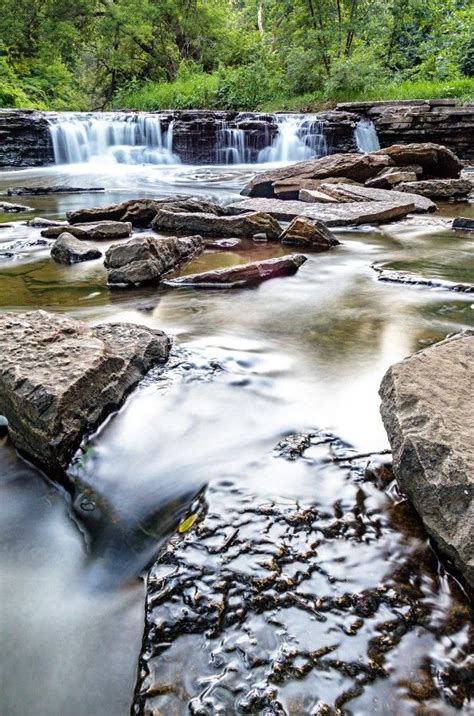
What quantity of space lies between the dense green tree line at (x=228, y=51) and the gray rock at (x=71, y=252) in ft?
47.2

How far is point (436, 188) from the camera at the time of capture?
9.35 m

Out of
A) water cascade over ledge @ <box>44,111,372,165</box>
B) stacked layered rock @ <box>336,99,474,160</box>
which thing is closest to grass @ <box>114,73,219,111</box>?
water cascade over ledge @ <box>44,111,372,165</box>

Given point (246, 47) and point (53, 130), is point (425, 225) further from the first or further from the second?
point (246, 47)

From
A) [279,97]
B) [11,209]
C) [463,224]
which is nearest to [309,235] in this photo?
[463,224]

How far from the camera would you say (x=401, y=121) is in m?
14.0

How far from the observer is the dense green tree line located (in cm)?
1802

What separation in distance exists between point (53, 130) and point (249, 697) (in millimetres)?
17280

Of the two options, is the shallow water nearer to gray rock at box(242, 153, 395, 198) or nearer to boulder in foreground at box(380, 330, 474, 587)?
boulder in foreground at box(380, 330, 474, 587)

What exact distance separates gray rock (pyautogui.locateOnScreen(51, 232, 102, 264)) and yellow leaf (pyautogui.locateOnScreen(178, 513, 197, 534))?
3982 mm

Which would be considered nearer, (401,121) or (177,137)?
(401,121)

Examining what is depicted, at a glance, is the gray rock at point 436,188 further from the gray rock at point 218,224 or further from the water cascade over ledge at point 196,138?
the water cascade over ledge at point 196,138

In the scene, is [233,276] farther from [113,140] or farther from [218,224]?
[113,140]

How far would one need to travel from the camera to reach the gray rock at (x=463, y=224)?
21.8 feet

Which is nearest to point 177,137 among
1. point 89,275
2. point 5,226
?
point 5,226
